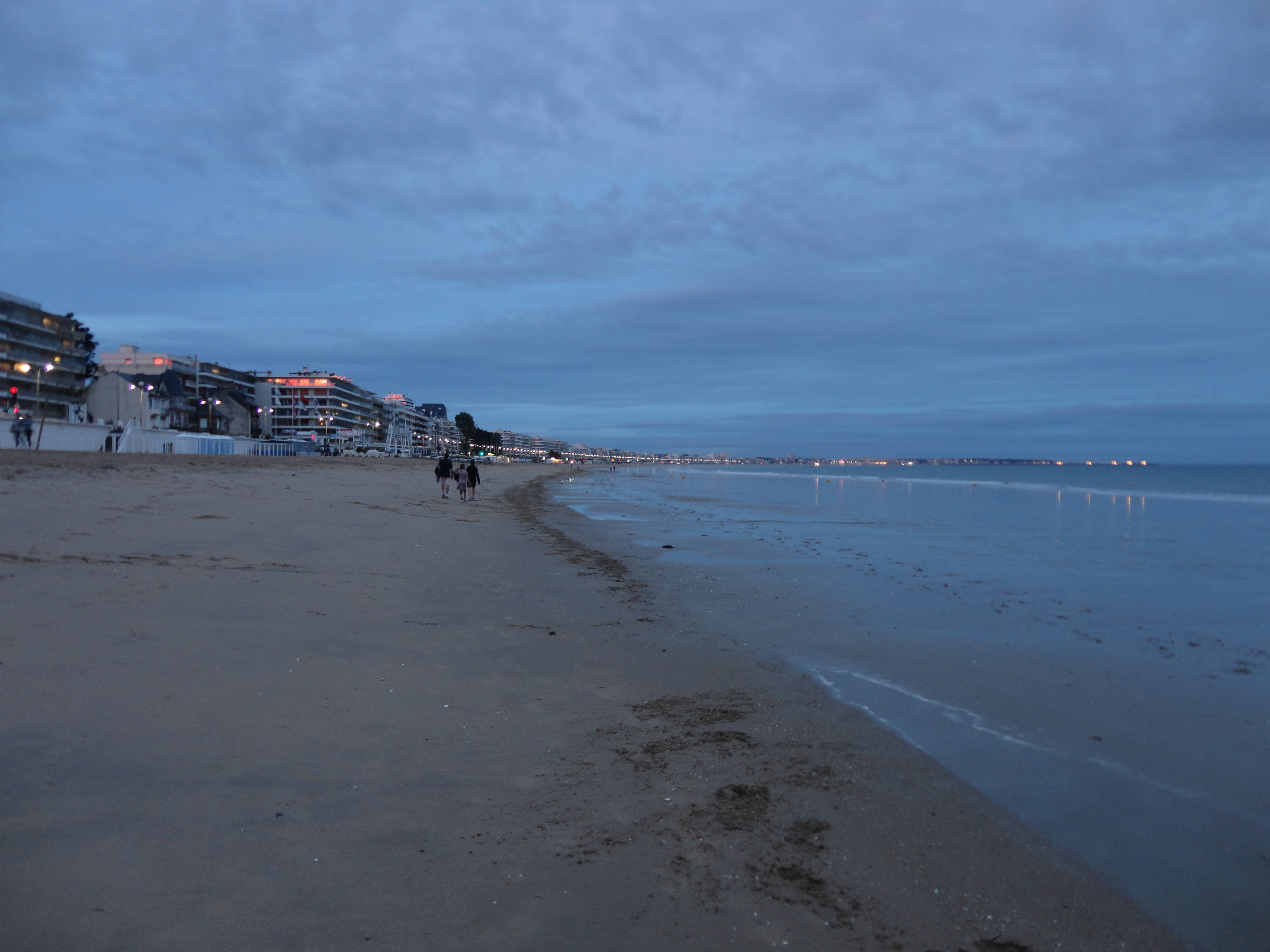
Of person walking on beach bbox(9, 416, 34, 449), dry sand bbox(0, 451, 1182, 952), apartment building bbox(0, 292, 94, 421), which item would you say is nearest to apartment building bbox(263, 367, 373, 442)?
apartment building bbox(0, 292, 94, 421)

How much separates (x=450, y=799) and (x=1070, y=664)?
23.0 ft

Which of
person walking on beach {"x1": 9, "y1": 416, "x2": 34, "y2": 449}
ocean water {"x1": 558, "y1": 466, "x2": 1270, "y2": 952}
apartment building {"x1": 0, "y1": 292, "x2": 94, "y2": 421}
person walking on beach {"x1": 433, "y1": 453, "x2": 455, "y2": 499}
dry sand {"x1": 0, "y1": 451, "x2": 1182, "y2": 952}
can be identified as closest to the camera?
dry sand {"x1": 0, "y1": 451, "x2": 1182, "y2": 952}

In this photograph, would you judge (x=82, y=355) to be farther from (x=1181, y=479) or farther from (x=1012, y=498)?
(x=1181, y=479)

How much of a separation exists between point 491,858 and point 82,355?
114 metres

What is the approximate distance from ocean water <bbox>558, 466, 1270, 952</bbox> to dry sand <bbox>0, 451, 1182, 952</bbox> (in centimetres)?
50

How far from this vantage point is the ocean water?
14.0ft

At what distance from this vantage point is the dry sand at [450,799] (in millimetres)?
3016

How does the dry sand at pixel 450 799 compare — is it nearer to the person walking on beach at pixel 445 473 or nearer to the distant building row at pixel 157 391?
the person walking on beach at pixel 445 473

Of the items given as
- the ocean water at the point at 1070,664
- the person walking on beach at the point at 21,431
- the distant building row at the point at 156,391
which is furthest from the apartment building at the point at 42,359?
the ocean water at the point at 1070,664

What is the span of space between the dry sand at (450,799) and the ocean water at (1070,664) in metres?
0.50

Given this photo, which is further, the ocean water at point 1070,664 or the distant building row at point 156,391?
the distant building row at point 156,391

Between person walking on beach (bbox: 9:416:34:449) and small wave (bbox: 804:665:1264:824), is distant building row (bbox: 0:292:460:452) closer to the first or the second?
person walking on beach (bbox: 9:416:34:449)

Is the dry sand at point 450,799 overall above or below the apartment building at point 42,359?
below

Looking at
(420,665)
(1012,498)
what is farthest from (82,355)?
(420,665)
